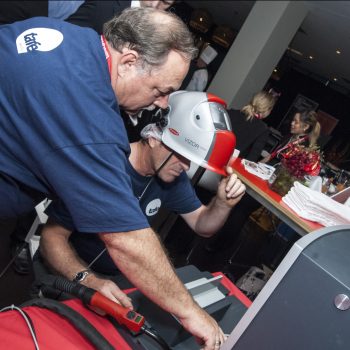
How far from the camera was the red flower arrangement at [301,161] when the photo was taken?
76.0 inches

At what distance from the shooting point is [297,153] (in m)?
1.96

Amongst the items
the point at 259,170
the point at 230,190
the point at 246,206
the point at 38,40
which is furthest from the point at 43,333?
the point at 246,206

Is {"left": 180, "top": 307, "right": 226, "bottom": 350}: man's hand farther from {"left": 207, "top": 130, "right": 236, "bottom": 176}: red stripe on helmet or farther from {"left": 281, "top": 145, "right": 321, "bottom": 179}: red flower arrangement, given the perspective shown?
{"left": 281, "top": 145, "right": 321, "bottom": 179}: red flower arrangement

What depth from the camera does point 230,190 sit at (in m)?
1.58

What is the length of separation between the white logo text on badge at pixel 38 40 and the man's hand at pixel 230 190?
901 mm

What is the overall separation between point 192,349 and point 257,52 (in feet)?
14.3

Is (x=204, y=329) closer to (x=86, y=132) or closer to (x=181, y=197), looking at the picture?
(x=86, y=132)

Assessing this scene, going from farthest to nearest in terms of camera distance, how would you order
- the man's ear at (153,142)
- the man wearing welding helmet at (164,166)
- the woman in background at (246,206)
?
the woman in background at (246,206)
the man's ear at (153,142)
the man wearing welding helmet at (164,166)

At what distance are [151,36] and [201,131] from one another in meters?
0.42

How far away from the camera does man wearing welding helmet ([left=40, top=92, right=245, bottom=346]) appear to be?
1238 millimetres

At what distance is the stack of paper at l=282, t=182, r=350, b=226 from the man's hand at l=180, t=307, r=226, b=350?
41.0 inches

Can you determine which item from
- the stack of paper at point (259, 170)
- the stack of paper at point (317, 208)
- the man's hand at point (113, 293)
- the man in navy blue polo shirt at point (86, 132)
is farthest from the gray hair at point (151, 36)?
→ the stack of paper at point (259, 170)

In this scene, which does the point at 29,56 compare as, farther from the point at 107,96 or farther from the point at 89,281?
the point at 89,281

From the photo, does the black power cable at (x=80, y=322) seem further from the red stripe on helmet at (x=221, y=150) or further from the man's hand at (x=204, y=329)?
the red stripe on helmet at (x=221, y=150)
